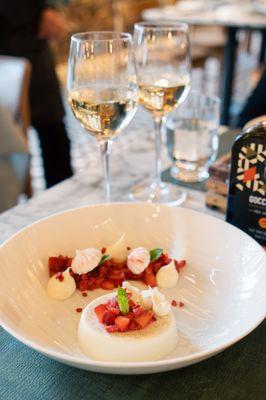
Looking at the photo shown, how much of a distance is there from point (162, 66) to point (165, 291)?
0.47 metres

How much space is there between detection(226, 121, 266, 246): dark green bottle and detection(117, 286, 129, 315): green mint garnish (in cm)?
30

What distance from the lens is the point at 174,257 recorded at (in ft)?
2.43

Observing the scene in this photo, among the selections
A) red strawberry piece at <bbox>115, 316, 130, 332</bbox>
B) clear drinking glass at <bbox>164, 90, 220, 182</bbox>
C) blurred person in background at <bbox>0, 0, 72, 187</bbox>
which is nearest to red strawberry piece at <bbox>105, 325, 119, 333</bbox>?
red strawberry piece at <bbox>115, 316, 130, 332</bbox>

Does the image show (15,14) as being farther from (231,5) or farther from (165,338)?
(231,5)

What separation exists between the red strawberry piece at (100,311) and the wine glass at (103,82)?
1.13ft

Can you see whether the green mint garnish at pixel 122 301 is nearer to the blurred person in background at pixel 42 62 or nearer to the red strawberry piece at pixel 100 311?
the red strawberry piece at pixel 100 311

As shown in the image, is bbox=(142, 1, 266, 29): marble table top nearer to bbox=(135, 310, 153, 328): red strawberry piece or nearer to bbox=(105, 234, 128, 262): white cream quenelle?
bbox=(105, 234, 128, 262): white cream quenelle

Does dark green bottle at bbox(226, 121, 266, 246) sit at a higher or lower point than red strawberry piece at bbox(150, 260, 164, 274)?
higher

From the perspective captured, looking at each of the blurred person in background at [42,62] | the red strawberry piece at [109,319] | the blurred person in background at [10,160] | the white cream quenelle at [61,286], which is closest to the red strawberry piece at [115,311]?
the red strawberry piece at [109,319]

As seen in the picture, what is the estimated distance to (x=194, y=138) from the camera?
41.6 inches

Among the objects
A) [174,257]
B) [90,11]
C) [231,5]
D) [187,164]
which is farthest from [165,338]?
[90,11]

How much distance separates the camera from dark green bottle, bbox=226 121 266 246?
2.36 ft

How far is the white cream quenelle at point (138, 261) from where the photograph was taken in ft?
2.24

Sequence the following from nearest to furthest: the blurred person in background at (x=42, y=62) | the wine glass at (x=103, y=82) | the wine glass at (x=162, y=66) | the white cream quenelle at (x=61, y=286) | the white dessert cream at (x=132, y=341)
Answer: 1. the white dessert cream at (x=132, y=341)
2. the white cream quenelle at (x=61, y=286)
3. the wine glass at (x=103, y=82)
4. the wine glass at (x=162, y=66)
5. the blurred person in background at (x=42, y=62)
